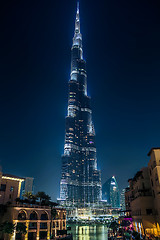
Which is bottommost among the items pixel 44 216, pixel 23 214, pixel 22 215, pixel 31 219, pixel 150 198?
pixel 31 219

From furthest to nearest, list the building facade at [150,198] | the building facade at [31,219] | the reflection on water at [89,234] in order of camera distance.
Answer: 1. the reflection on water at [89,234]
2. the building facade at [31,219]
3. the building facade at [150,198]

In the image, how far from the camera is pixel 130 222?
80.7 metres

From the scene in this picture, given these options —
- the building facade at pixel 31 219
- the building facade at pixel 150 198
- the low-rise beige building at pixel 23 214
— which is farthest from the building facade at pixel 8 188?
the building facade at pixel 150 198

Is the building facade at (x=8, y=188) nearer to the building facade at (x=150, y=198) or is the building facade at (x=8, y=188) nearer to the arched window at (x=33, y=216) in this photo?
the arched window at (x=33, y=216)

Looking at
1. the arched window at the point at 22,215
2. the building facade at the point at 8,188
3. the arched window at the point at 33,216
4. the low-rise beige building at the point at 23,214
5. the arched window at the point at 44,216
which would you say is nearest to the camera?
the low-rise beige building at the point at 23,214

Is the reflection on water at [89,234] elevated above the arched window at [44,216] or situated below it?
below

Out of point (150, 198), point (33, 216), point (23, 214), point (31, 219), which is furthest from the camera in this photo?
point (33, 216)

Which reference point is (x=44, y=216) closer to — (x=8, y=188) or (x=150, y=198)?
(x=8, y=188)

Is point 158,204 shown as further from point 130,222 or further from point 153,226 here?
point 130,222

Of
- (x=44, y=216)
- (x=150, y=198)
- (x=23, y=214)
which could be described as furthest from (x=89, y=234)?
(x=150, y=198)

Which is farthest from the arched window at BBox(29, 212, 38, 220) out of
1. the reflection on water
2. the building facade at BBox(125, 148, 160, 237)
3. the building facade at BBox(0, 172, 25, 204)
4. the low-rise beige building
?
the building facade at BBox(125, 148, 160, 237)

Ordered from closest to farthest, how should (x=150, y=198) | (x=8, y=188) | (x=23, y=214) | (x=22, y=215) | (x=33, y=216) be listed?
1. (x=22, y=215)
2. (x=23, y=214)
3. (x=150, y=198)
4. (x=33, y=216)
5. (x=8, y=188)

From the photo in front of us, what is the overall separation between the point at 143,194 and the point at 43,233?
36.8 metres

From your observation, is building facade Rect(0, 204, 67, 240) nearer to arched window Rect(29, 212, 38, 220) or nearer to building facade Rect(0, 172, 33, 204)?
arched window Rect(29, 212, 38, 220)
